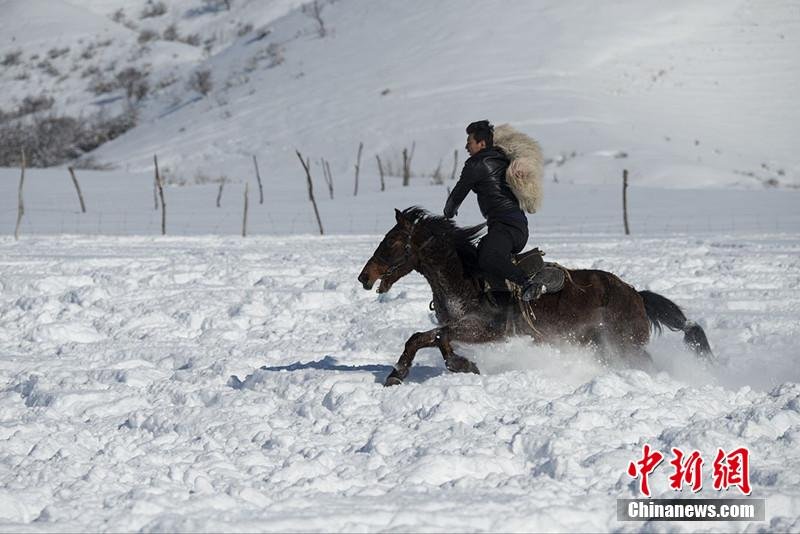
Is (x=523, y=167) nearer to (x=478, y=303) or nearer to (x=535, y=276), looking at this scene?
(x=535, y=276)

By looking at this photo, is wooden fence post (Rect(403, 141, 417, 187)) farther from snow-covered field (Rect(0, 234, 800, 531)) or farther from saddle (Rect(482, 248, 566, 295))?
saddle (Rect(482, 248, 566, 295))

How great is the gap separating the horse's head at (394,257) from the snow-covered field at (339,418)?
2.47 feet

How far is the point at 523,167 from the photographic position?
7105 mm

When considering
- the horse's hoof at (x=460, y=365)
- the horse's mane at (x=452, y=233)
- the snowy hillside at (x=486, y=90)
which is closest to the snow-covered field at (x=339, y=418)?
the horse's hoof at (x=460, y=365)

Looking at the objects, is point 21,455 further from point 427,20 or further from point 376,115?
point 427,20

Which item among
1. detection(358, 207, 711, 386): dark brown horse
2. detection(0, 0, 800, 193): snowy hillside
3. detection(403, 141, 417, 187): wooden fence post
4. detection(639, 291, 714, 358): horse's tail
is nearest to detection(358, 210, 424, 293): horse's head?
detection(358, 207, 711, 386): dark brown horse

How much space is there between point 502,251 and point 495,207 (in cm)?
35

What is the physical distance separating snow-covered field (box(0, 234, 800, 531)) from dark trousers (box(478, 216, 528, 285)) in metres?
0.74

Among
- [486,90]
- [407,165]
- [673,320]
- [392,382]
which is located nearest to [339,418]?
[392,382]

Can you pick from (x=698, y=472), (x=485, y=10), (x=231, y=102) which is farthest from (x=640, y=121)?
(x=698, y=472)

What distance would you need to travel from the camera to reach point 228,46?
6494 centimetres

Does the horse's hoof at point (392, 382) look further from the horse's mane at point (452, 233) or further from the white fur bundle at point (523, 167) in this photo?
the white fur bundle at point (523, 167)

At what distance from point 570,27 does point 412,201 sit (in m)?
24.2

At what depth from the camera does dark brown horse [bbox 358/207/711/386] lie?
717 centimetres
